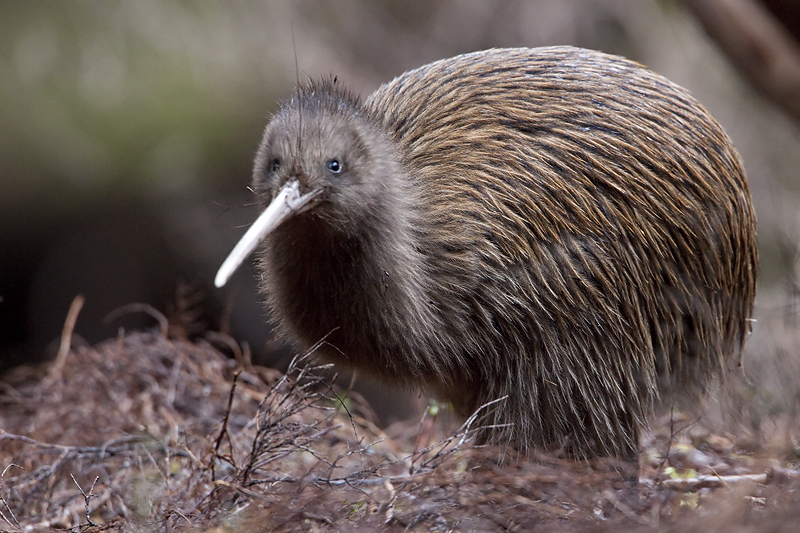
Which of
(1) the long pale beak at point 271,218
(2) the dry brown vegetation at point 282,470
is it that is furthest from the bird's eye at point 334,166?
(2) the dry brown vegetation at point 282,470

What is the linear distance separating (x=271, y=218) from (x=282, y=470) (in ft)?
4.97

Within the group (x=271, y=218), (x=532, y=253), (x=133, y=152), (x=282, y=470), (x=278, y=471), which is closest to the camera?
(x=271, y=218)

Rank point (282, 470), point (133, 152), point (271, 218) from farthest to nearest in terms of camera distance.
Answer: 1. point (133, 152)
2. point (282, 470)
3. point (271, 218)

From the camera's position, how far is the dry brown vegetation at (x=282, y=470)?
2.76 m

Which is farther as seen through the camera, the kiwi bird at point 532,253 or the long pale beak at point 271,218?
the kiwi bird at point 532,253

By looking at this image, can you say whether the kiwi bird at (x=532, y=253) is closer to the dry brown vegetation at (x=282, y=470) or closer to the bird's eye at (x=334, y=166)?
the bird's eye at (x=334, y=166)

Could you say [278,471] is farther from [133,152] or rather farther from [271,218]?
[133,152]

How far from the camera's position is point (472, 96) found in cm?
361

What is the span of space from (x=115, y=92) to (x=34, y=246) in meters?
1.48

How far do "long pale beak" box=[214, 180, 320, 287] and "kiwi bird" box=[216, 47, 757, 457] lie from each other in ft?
0.69

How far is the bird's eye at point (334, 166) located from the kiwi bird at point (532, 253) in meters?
0.12

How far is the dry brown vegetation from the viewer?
2.76 m

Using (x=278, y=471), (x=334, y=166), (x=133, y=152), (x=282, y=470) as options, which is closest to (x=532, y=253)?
(x=334, y=166)

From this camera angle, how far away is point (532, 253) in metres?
3.36
